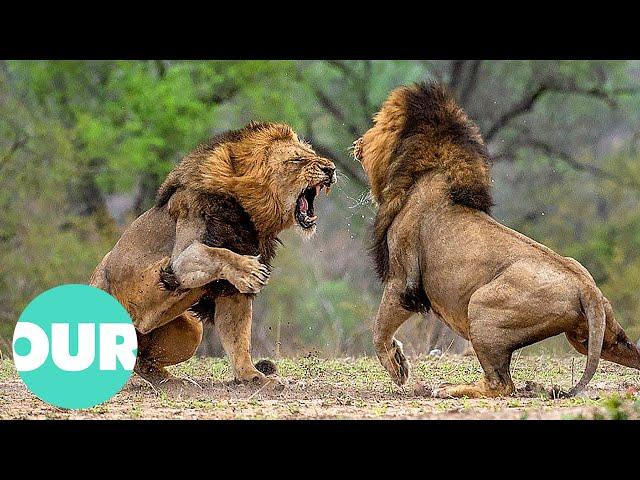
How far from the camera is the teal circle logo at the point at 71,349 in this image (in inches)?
238

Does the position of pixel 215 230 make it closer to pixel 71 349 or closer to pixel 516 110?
pixel 71 349

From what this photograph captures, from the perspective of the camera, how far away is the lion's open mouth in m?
7.27

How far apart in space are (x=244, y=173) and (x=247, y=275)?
2.56 feet

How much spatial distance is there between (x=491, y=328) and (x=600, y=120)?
73.2ft

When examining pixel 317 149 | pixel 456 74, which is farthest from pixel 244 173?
pixel 456 74

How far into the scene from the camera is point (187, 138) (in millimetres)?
19766

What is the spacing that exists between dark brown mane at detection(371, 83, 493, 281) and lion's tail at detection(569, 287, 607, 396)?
36.8 inches

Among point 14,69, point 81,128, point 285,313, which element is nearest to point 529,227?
point 285,313

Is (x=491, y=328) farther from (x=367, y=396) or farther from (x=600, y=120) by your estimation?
(x=600, y=120)

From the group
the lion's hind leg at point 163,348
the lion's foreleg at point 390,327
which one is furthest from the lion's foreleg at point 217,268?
the lion's foreleg at point 390,327

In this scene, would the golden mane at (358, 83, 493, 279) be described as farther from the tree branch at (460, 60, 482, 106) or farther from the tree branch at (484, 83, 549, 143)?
the tree branch at (460, 60, 482, 106)

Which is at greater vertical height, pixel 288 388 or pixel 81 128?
pixel 81 128

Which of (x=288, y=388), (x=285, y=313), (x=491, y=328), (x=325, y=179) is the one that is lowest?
(x=285, y=313)

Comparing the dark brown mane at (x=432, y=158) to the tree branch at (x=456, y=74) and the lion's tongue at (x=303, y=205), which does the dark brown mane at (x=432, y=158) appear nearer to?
the lion's tongue at (x=303, y=205)
